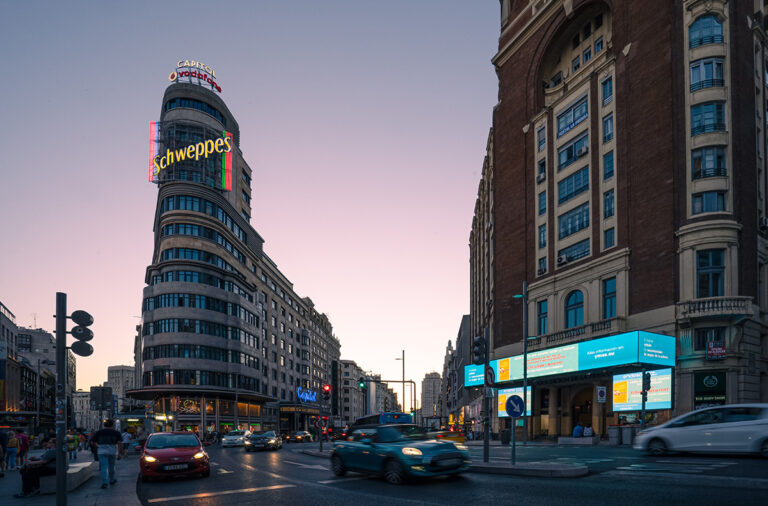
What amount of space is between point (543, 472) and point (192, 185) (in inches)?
2602

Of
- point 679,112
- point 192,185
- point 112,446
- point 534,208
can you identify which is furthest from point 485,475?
point 192,185

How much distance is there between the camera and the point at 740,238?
33312 mm

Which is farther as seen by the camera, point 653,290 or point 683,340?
point 653,290

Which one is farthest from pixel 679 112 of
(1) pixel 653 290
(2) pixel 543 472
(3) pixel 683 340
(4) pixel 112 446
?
(4) pixel 112 446

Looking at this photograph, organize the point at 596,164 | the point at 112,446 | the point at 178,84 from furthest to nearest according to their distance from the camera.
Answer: the point at 178,84 < the point at 596,164 < the point at 112,446

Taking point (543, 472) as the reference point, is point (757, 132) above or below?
above

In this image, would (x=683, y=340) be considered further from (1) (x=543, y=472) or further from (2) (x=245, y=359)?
(2) (x=245, y=359)

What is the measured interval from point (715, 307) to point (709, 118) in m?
10.9

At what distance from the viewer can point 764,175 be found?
37.1 meters

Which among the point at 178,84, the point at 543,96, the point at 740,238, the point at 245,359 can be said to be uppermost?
the point at 178,84

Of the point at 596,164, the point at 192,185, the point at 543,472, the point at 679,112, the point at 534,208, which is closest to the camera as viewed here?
the point at 543,472

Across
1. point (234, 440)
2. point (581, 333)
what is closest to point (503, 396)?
point (581, 333)

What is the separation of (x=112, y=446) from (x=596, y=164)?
36.2 m

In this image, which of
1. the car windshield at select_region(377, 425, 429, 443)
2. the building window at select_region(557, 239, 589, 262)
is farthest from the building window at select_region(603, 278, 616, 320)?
the car windshield at select_region(377, 425, 429, 443)
